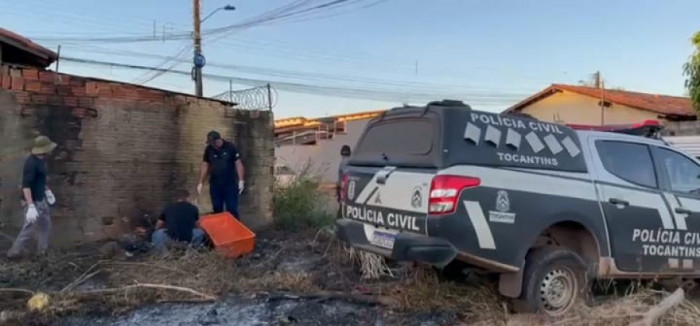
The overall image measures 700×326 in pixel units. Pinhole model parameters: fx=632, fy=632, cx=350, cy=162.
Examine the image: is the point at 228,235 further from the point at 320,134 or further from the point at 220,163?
the point at 320,134

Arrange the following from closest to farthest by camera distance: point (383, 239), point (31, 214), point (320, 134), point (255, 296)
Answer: point (383, 239) → point (255, 296) → point (31, 214) → point (320, 134)

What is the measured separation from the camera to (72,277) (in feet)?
23.5

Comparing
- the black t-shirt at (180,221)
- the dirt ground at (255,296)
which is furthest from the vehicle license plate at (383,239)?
the black t-shirt at (180,221)

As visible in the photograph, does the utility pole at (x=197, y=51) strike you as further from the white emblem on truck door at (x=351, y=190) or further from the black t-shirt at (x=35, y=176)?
the white emblem on truck door at (x=351, y=190)

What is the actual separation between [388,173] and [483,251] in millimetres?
1057

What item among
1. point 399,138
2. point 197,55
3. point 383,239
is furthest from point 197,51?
point 383,239

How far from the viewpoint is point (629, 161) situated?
19.7 ft

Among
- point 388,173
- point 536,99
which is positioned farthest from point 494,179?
point 536,99

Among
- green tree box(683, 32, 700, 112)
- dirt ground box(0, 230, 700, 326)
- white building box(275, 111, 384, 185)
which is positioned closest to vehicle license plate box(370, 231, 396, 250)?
dirt ground box(0, 230, 700, 326)

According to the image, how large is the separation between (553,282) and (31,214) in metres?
6.37

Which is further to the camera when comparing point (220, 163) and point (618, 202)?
point (220, 163)

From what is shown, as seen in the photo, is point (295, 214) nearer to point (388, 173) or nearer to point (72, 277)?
point (72, 277)

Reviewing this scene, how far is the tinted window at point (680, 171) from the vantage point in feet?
20.6

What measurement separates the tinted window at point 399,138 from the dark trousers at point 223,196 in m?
4.42
